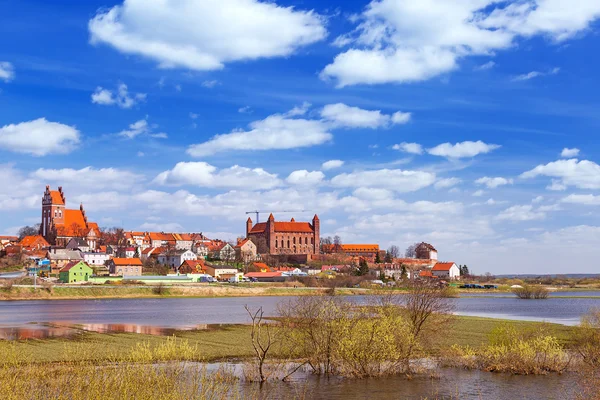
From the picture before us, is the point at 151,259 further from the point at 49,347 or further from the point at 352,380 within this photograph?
the point at 352,380

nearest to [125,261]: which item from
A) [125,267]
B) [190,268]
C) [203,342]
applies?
[125,267]

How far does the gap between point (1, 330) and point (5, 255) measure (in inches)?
5628

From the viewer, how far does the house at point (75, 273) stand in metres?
136

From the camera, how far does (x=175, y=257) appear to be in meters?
187

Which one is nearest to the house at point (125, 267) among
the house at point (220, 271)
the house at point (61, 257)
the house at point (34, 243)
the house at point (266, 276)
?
the house at point (61, 257)

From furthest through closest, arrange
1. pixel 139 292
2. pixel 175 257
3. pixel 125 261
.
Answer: pixel 175 257 → pixel 125 261 → pixel 139 292

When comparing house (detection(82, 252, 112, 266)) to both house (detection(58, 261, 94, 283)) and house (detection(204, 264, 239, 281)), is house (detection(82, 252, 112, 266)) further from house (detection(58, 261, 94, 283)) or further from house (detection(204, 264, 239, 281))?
house (detection(58, 261, 94, 283))

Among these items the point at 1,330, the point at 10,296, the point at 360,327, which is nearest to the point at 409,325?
the point at 360,327

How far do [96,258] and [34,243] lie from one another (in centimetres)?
2385

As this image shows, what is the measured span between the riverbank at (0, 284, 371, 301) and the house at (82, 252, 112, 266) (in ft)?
206

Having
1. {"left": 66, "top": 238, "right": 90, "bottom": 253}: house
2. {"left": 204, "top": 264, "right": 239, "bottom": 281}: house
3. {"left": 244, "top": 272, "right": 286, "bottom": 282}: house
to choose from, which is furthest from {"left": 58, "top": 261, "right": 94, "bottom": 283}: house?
{"left": 66, "top": 238, "right": 90, "bottom": 253}: house

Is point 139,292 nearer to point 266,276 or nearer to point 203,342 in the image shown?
point 266,276

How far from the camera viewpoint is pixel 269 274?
167 metres

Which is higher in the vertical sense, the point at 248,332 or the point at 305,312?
the point at 305,312
